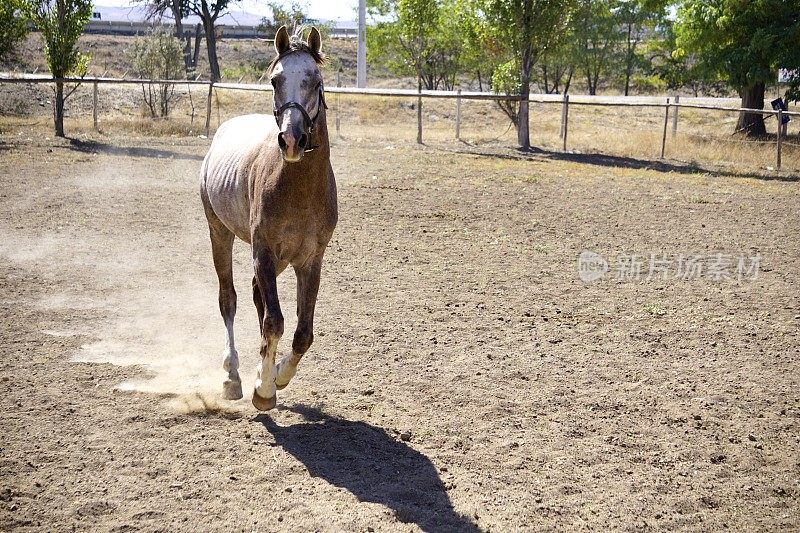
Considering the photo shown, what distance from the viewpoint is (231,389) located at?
5.45 metres

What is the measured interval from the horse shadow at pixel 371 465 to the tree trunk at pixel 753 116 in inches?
961

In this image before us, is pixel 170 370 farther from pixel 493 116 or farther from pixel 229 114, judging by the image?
pixel 493 116

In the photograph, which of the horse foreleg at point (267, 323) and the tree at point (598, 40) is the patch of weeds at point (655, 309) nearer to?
the horse foreleg at point (267, 323)

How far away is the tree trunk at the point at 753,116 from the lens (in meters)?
26.6

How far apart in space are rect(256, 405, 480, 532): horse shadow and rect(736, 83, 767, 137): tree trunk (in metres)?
24.4

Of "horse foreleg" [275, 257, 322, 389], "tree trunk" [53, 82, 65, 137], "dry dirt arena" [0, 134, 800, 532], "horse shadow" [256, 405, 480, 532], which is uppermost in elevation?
"tree trunk" [53, 82, 65, 137]

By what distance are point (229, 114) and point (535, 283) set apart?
80.0 ft

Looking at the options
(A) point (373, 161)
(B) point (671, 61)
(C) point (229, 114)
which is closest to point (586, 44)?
(B) point (671, 61)

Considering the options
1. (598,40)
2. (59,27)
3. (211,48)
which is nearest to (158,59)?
(59,27)

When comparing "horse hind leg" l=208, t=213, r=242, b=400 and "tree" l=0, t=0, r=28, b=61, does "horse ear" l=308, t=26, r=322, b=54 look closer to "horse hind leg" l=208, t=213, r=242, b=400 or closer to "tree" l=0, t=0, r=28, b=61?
"horse hind leg" l=208, t=213, r=242, b=400

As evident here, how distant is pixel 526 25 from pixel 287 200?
20.6 meters

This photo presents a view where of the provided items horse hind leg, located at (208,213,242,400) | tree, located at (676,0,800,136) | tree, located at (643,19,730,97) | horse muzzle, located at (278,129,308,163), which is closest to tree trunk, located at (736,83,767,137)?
tree, located at (676,0,800,136)

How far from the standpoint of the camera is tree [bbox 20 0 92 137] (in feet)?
71.7

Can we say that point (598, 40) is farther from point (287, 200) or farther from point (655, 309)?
point (287, 200)
